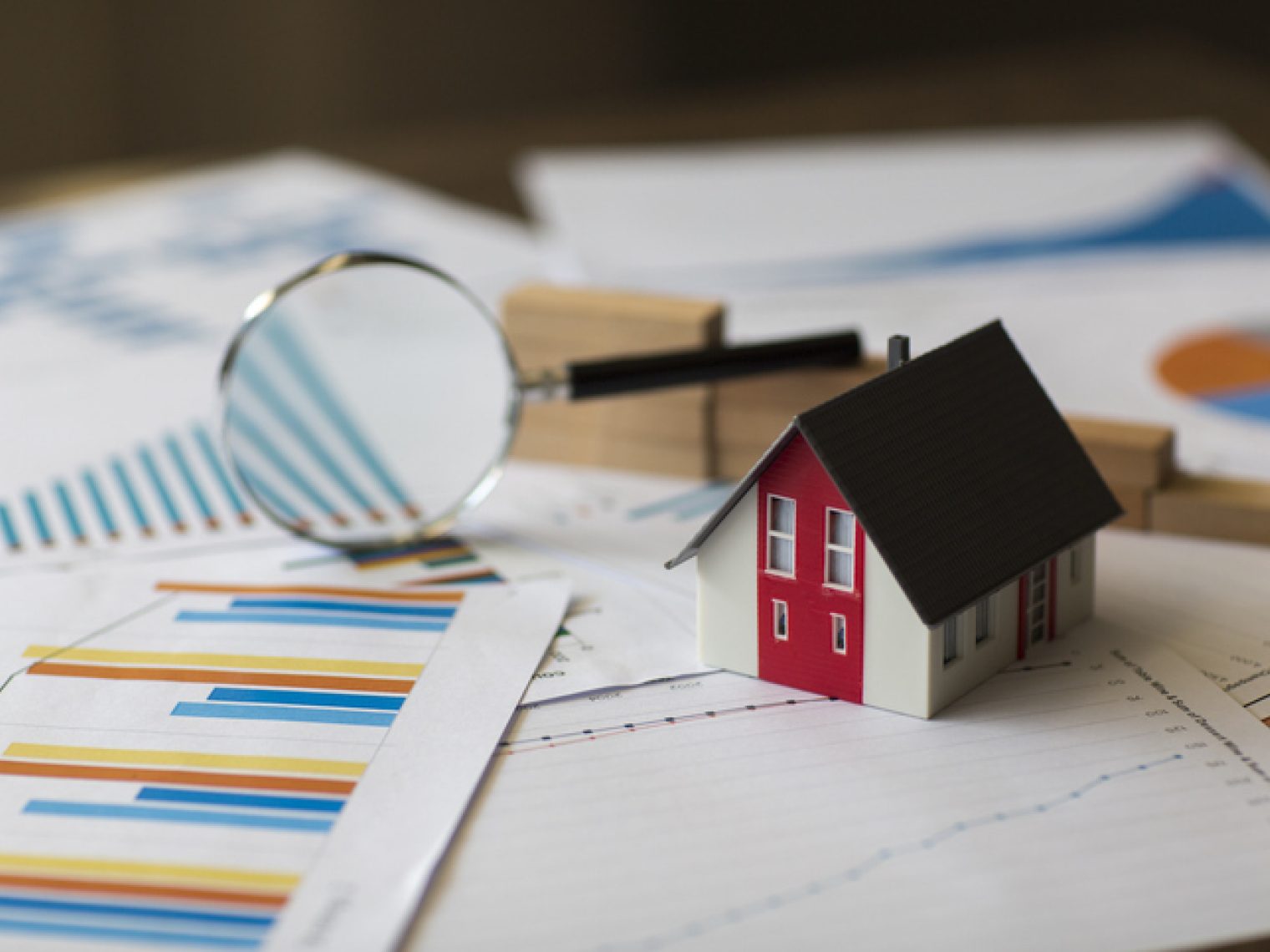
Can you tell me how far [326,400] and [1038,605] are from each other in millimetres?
884

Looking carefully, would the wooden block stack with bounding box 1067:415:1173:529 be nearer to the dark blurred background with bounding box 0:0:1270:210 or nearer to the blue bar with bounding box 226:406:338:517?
the blue bar with bounding box 226:406:338:517

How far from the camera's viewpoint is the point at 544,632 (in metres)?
1.20

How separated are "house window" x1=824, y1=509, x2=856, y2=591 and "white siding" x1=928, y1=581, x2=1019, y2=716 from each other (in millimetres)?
70

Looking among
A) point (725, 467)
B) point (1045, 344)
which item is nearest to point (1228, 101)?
point (1045, 344)

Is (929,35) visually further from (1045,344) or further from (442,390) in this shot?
(442,390)

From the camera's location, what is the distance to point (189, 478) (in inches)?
61.3

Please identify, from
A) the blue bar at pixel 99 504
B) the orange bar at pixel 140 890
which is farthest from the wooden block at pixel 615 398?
the orange bar at pixel 140 890

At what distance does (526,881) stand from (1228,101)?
2488 millimetres

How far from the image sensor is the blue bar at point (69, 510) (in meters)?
1.42

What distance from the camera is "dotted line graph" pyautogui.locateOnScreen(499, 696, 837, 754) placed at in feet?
3.39

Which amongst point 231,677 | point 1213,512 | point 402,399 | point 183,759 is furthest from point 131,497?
point 1213,512

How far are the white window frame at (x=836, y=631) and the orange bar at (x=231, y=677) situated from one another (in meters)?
0.30

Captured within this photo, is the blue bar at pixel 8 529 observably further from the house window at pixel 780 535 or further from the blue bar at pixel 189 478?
the house window at pixel 780 535

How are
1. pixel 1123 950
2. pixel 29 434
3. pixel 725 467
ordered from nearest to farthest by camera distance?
pixel 1123 950 → pixel 725 467 → pixel 29 434
